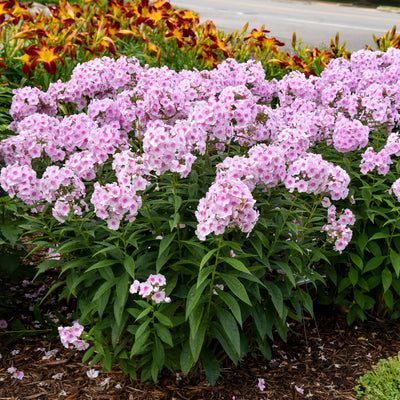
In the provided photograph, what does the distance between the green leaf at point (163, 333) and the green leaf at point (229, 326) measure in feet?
0.86

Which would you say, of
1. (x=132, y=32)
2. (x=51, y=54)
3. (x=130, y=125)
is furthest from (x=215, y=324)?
(x=132, y=32)

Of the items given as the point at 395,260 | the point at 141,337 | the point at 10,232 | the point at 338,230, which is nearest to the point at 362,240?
the point at 395,260

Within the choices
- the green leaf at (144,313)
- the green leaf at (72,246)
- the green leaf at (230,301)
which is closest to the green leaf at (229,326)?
the green leaf at (230,301)

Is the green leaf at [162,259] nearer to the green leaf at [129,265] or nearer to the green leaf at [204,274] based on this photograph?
the green leaf at [129,265]

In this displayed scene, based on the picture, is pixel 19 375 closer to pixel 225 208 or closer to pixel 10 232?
pixel 10 232

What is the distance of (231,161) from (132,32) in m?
3.63

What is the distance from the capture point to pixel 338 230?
10.7 ft

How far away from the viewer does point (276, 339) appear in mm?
3818

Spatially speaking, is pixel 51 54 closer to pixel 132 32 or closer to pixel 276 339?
pixel 132 32

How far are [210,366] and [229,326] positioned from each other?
44 centimetres

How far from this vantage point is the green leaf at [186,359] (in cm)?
296

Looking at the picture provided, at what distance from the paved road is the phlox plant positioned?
10.5 metres

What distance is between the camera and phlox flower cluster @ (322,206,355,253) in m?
3.25

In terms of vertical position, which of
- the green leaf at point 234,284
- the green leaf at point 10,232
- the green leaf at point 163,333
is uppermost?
the green leaf at point 234,284
